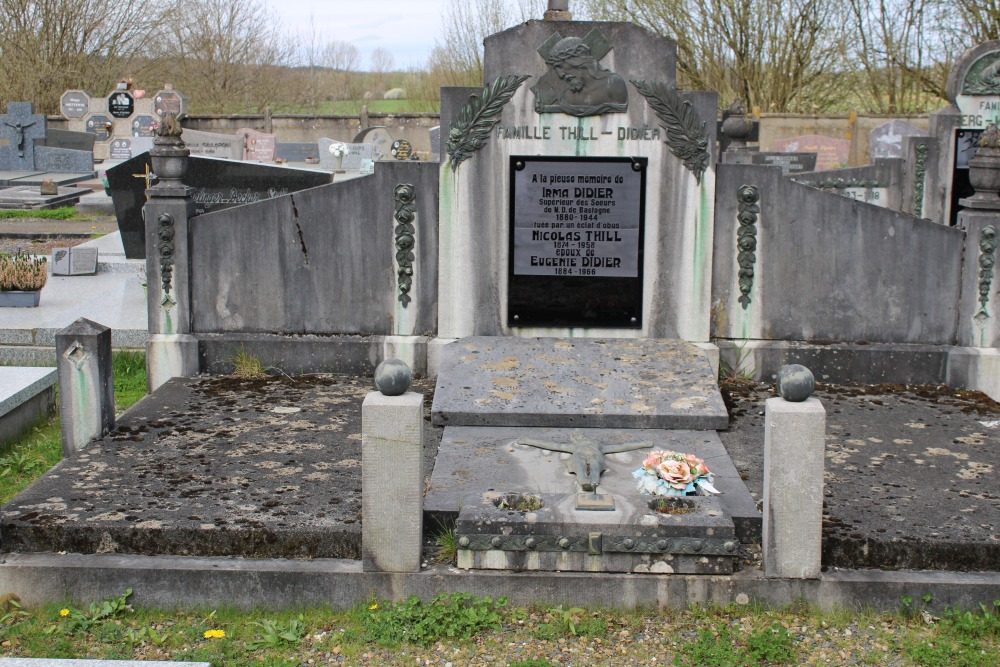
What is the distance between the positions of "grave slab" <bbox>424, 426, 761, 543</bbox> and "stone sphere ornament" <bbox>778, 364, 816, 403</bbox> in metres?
0.71

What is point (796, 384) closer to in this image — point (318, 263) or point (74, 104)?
point (318, 263)

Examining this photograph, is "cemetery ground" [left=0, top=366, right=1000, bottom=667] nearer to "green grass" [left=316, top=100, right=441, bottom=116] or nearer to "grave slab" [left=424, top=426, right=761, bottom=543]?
"grave slab" [left=424, top=426, right=761, bottom=543]

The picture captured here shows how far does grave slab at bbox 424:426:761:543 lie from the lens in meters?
5.17

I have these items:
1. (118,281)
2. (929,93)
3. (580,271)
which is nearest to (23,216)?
(118,281)

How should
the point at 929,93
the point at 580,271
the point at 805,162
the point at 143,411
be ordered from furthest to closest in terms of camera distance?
the point at 929,93, the point at 805,162, the point at 580,271, the point at 143,411

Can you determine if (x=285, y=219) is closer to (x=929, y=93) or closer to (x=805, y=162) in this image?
(x=805, y=162)

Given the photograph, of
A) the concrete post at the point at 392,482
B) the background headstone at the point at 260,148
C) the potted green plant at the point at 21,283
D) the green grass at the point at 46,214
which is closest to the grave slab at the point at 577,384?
the concrete post at the point at 392,482

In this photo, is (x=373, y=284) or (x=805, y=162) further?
(x=805, y=162)

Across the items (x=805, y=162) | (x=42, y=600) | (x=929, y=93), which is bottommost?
(x=42, y=600)

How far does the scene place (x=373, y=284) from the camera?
7836 mm

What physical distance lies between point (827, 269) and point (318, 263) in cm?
367

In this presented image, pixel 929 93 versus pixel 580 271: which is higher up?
pixel 929 93

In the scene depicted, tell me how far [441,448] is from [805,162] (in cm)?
1656

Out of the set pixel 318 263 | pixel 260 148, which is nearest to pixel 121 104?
pixel 260 148
